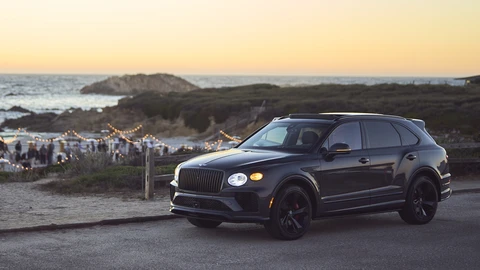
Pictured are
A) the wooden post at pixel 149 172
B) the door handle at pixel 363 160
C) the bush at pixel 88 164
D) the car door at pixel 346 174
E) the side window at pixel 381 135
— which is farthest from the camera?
the bush at pixel 88 164

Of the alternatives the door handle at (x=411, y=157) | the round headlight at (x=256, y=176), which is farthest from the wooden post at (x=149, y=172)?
the door handle at (x=411, y=157)

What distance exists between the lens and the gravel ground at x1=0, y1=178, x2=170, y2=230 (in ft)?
37.1

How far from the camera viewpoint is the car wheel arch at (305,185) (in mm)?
9799

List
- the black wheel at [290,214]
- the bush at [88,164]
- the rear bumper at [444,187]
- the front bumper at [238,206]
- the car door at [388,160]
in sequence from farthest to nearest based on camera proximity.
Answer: the bush at [88,164], the rear bumper at [444,187], the car door at [388,160], the black wheel at [290,214], the front bumper at [238,206]

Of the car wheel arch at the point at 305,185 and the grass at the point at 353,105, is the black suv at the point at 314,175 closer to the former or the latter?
the car wheel arch at the point at 305,185

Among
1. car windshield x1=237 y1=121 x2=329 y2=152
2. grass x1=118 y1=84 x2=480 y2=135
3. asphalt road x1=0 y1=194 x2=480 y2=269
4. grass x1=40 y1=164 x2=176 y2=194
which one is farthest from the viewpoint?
grass x1=118 y1=84 x2=480 y2=135

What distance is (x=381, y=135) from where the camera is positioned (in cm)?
1141

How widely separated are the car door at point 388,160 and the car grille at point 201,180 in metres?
2.50

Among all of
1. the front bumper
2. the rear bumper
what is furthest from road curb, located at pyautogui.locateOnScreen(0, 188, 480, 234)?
the rear bumper

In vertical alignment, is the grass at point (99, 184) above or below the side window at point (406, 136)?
below

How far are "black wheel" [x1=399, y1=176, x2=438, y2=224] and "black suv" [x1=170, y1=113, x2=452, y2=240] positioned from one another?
0.02 meters

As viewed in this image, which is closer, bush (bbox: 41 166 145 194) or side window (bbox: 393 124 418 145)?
side window (bbox: 393 124 418 145)

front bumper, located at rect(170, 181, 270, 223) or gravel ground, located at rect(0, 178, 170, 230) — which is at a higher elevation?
front bumper, located at rect(170, 181, 270, 223)

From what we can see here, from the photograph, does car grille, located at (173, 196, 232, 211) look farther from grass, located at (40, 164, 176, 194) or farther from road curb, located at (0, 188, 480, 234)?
grass, located at (40, 164, 176, 194)
